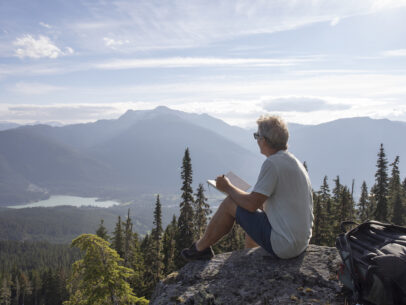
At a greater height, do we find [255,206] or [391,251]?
[255,206]

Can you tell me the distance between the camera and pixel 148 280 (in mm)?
33781

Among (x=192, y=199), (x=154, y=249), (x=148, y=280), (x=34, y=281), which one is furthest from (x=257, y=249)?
(x=34, y=281)

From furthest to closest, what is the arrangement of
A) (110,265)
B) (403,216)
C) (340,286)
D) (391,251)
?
(403,216)
(110,265)
(340,286)
(391,251)

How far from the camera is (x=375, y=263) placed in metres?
3.65

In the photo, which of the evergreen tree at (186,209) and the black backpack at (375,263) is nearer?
the black backpack at (375,263)

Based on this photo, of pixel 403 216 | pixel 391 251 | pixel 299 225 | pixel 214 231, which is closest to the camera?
pixel 391 251

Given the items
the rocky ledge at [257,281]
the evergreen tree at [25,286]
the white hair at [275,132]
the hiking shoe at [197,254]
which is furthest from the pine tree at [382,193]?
the evergreen tree at [25,286]

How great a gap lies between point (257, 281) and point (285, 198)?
59.5 inches

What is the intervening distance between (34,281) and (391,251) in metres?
100

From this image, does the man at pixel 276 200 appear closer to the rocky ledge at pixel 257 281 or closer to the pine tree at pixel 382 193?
the rocky ledge at pixel 257 281

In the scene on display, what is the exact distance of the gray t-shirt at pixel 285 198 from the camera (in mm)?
5027

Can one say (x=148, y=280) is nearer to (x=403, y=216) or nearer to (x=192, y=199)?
(x=192, y=199)

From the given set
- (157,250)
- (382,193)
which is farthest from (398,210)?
(157,250)

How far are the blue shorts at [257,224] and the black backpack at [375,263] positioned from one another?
3.89 ft
